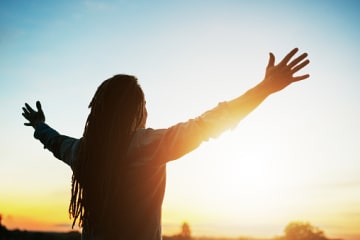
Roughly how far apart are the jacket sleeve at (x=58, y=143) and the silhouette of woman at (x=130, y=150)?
3cm

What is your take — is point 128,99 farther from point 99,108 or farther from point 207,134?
point 207,134

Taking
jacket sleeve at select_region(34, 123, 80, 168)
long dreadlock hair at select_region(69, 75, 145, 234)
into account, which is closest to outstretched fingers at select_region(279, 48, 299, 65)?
long dreadlock hair at select_region(69, 75, 145, 234)

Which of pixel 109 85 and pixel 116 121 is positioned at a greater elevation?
pixel 109 85

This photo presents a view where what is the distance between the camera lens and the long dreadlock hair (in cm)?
285

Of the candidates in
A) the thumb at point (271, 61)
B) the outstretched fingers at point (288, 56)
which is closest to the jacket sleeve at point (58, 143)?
the thumb at point (271, 61)

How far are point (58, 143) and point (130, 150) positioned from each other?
3.66ft

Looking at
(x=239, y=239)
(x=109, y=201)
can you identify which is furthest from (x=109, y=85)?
(x=239, y=239)

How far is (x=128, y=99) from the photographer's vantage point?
3.00 m

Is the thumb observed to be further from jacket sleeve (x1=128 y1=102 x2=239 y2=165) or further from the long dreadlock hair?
the long dreadlock hair

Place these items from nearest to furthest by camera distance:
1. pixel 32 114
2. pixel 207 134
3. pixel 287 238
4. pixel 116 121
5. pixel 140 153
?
pixel 207 134 → pixel 140 153 → pixel 116 121 → pixel 32 114 → pixel 287 238

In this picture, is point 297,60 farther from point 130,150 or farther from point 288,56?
point 130,150

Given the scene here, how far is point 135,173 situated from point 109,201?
0.31 m

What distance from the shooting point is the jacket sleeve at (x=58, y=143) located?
3.36m

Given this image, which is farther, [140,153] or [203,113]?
[140,153]
